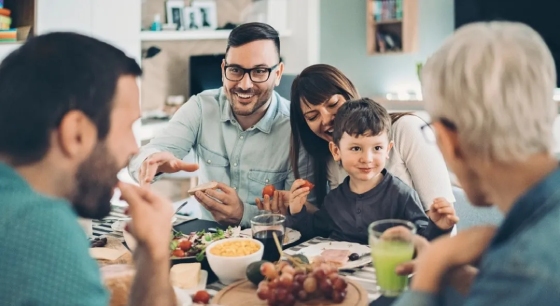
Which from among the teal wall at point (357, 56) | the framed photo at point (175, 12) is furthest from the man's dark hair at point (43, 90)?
the teal wall at point (357, 56)

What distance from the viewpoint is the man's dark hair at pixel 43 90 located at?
2.98 feet

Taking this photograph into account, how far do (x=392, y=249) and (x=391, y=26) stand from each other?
422cm

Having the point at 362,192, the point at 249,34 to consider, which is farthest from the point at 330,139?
the point at 249,34

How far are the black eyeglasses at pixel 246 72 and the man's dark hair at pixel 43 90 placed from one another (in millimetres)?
1370

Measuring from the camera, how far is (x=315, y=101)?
2074mm

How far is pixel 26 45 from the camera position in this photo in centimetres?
96

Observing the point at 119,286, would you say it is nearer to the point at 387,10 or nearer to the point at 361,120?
the point at 361,120

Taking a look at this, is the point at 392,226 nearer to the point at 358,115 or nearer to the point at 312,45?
the point at 358,115

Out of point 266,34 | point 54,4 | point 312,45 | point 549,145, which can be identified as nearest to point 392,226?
point 549,145

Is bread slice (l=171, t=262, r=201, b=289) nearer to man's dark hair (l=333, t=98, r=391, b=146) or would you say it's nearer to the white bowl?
the white bowl

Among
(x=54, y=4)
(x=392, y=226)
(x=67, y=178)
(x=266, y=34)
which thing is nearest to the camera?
(x=67, y=178)

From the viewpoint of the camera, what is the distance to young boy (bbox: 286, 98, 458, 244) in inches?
72.4

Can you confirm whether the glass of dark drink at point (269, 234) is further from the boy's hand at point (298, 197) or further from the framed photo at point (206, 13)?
the framed photo at point (206, 13)

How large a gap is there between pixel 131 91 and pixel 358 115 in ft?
3.15
